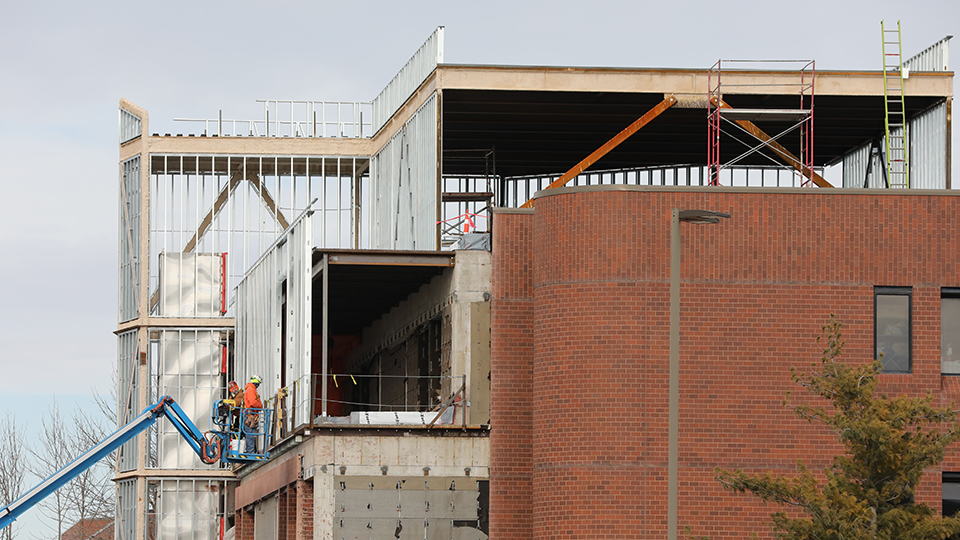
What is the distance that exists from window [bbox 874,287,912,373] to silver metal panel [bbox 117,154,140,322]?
25338mm

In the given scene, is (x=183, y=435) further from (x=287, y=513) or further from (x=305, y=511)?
(x=305, y=511)

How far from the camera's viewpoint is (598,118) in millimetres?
41812

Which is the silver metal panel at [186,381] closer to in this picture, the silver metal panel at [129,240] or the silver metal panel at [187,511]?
the silver metal panel at [187,511]

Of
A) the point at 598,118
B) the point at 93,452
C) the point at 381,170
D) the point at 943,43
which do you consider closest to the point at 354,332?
the point at 381,170

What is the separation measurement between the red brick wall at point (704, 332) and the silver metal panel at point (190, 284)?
1892cm

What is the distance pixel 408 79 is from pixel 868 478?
65.6ft

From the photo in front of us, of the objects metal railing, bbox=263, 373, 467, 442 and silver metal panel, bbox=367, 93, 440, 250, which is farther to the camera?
silver metal panel, bbox=367, 93, 440, 250

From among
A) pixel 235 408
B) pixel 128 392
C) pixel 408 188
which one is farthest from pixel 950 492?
pixel 128 392

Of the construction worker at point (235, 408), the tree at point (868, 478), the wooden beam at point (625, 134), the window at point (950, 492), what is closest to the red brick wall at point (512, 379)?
the construction worker at point (235, 408)

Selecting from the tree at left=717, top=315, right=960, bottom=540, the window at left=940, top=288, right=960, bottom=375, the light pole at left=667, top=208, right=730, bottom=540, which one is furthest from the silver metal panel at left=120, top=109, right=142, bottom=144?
the tree at left=717, top=315, right=960, bottom=540

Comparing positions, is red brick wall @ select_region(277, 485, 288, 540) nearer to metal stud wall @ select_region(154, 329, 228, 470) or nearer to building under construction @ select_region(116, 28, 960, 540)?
building under construction @ select_region(116, 28, 960, 540)

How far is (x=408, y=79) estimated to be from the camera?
41.3 m

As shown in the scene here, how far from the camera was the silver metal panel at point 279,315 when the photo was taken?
1329 inches

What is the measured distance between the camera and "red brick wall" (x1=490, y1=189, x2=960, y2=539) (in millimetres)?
29891
